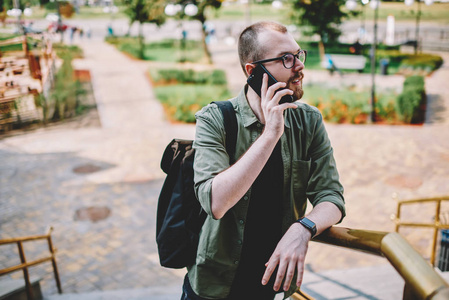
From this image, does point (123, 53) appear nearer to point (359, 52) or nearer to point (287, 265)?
point (359, 52)

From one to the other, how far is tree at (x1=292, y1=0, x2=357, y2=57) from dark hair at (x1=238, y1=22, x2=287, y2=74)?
17.3 m

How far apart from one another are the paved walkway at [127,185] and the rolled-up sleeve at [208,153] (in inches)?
176

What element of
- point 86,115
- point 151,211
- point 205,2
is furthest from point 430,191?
point 205,2

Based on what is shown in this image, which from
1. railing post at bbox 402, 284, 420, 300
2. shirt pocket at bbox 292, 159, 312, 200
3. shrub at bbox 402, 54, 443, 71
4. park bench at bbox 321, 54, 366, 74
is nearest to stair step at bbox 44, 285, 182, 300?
shirt pocket at bbox 292, 159, 312, 200

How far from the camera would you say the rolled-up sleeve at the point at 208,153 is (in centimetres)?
154

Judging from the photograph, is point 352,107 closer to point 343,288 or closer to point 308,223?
point 343,288

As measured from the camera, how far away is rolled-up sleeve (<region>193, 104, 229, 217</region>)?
154cm

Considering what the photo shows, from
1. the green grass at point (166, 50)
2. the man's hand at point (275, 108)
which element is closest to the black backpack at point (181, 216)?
the man's hand at point (275, 108)

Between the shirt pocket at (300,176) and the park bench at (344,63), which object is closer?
the shirt pocket at (300,176)

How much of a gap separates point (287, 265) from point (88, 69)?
23.0m

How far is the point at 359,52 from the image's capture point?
23719 mm

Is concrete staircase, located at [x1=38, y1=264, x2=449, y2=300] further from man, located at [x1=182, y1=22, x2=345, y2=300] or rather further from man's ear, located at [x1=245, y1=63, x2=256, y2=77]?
man's ear, located at [x1=245, y1=63, x2=256, y2=77]

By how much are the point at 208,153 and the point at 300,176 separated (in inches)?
17.4

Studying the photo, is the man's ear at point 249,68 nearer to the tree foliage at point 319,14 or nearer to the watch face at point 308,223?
the watch face at point 308,223
